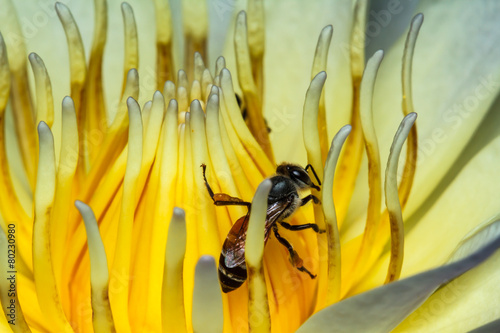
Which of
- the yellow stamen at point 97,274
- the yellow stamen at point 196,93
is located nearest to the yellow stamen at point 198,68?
the yellow stamen at point 196,93

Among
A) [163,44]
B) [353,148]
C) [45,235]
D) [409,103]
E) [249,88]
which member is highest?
[163,44]

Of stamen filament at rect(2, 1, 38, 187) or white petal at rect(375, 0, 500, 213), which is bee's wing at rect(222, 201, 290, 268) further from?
stamen filament at rect(2, 1, 38, 187)

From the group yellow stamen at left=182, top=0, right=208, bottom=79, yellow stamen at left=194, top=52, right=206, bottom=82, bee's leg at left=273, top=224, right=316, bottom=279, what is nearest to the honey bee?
bee's leg at left=273, top=224, right=316, bottom=279

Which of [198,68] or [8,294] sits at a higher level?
[198,68]

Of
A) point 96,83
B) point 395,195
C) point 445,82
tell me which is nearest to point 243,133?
point 395,195

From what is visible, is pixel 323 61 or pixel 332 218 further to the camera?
pixel 323 61

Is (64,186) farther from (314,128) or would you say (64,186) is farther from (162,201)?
(314,128)

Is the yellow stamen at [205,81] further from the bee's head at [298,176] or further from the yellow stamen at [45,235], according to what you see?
the yellow stamen at [45,235]
